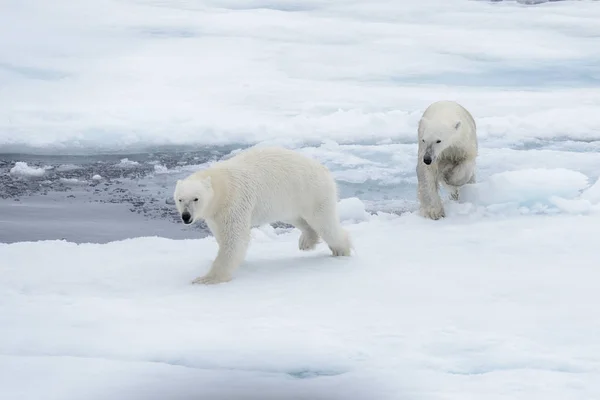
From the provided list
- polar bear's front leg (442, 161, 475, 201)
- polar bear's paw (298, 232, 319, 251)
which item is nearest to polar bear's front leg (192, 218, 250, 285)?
polar bear's paw (298, 232, 319, 251)

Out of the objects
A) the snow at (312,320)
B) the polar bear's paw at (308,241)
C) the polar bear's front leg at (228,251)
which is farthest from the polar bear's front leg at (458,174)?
the polar bear's front leg at (228,251)

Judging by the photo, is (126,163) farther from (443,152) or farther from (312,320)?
(312,320)

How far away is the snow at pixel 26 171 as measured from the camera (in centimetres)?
868

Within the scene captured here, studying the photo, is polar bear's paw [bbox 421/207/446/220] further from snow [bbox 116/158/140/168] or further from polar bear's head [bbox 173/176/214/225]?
snow [bbox 116/158/140/168]

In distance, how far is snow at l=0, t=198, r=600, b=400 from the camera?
244 cm

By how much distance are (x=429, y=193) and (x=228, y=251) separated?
2.14m

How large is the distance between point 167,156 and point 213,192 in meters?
5.75

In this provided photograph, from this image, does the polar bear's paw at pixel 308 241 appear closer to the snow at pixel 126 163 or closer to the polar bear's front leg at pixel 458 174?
the polar bear's front leg at pixel 458 174

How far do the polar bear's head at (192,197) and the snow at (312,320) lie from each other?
0.36 metres

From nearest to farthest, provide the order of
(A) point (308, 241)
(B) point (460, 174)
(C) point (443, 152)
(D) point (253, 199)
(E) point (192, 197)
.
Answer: (E) point (192, 197), (D) point (253, 199), (A) point (308, 241), (C) point (443, 152), (B) point (460, 174)

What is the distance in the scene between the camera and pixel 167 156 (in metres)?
9.64

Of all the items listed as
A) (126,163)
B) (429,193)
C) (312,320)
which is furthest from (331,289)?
(126,163)

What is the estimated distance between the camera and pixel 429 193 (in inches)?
227

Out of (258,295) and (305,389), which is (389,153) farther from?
(305,389)
